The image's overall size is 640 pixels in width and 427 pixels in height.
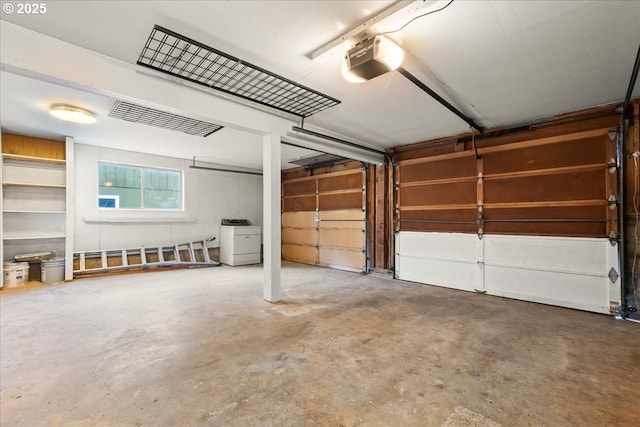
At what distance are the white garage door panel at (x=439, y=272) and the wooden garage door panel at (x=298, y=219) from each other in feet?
8.61

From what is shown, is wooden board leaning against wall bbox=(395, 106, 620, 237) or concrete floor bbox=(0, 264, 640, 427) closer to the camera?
concrete floor bbox=(0, 264, 640, 427)

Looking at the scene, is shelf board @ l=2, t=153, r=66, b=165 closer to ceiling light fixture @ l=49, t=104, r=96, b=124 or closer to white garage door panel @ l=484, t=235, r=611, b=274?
ceiling light fixture @ l=49, t=104, r=96, b=124

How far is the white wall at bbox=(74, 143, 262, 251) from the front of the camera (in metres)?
5.19

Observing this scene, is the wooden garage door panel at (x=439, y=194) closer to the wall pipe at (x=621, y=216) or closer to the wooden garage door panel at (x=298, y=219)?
the wall pipe at (x=621, y=216)

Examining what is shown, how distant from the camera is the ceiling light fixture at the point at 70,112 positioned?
328cm

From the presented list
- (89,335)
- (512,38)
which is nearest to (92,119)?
(89,335)

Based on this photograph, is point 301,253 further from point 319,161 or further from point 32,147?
point 32,147

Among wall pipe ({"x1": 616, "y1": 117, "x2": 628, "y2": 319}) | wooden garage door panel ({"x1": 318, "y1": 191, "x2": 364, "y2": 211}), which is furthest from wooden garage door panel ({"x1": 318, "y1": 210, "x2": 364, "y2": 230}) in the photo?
wall pipe ({"x1": 616, "y1": 117, "x2": 628, "y2": 319})

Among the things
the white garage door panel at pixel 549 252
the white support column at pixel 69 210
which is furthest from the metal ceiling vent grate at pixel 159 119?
the white garage door panel at pixel 549 252

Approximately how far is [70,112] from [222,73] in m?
2.28

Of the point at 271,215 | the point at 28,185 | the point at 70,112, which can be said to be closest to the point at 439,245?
the point at 271,215

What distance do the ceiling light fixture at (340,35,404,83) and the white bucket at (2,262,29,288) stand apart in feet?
18.9

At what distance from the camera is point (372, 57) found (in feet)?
6.15

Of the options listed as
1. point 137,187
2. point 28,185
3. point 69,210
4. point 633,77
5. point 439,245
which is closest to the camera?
point 633,77
